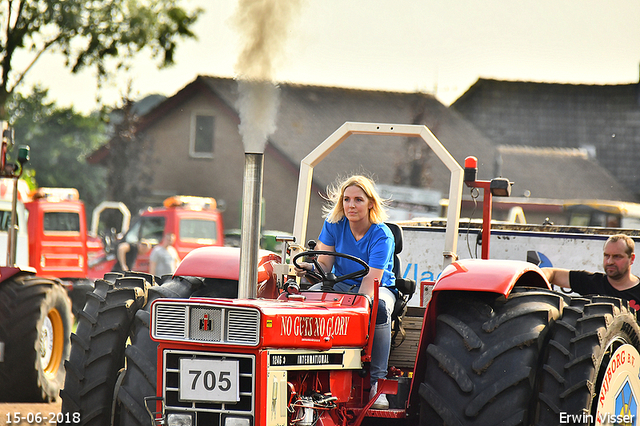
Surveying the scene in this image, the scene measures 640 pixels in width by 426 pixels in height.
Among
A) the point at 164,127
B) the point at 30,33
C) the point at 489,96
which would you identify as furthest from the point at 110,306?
the point at 489,96

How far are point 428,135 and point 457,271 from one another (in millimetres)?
1188

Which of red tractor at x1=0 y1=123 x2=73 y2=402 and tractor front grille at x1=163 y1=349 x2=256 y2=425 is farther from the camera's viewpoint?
red tractor at x1=0 y1=123 x2=73 y2=402

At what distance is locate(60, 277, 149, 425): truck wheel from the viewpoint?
5.33 m

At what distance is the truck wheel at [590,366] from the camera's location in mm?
4727

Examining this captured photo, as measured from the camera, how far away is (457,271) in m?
5.26

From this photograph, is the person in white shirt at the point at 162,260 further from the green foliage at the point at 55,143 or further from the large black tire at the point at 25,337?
the green foliage at the point at 55,143

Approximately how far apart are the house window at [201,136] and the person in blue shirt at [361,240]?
29441 millimetres

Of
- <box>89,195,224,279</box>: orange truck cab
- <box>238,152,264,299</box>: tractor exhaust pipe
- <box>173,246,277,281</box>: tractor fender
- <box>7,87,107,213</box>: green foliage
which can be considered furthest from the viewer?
<box>7,87,107,213</box>: green foliage

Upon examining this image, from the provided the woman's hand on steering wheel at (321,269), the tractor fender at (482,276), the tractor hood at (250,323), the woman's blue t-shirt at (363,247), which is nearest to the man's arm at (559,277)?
the tractor fender at (482,276)

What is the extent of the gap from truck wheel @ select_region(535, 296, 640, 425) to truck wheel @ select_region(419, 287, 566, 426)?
0.09m

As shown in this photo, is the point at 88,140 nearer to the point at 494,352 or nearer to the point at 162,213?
the point at 162,213

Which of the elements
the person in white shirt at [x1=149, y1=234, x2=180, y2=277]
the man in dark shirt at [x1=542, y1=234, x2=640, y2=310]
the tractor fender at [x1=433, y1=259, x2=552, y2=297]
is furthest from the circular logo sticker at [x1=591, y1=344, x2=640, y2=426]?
the person in white shirt at [x1=149, y1=234, x2=180, y2=277]

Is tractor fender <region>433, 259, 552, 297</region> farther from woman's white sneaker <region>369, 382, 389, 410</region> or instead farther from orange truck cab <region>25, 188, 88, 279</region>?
orange truck cab <region>25, 188, 88, 279</region>

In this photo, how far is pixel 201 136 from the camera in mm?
35125
